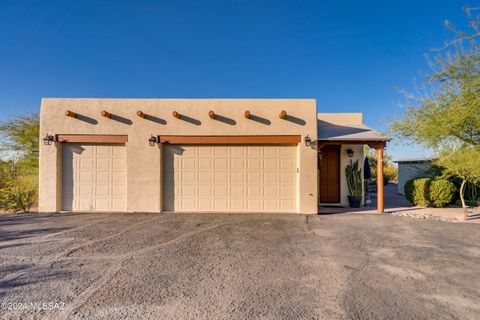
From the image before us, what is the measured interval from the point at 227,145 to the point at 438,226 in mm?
6982

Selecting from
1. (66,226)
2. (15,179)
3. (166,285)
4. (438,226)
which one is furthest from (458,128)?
(15,179)

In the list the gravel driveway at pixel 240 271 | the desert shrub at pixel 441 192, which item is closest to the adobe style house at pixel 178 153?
the gravel driveway at pixel 240 271

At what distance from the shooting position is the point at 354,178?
8.97 m

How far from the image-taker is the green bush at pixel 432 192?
8359 mm

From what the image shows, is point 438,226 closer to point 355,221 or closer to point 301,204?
point 355,221

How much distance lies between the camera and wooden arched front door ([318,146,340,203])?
920 cm

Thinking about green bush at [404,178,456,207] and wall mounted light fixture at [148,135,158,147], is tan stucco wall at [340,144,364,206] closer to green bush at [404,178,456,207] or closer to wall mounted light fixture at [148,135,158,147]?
green bush at [404,178,456,207]

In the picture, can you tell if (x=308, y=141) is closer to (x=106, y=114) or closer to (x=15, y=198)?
(x=106, y=114)

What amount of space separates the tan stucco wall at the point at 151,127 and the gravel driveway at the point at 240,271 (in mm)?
1629

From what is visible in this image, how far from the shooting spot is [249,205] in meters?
7.58

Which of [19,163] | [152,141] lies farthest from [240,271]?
[19,163]

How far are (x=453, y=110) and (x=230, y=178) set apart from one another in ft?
22.5

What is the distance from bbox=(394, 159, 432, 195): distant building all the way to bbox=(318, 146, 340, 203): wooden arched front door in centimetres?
562

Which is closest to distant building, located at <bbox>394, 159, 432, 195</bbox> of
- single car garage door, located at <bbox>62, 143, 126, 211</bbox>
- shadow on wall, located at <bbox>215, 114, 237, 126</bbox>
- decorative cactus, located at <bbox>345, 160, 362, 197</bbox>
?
decorative cactus, located at <bbox>345, 160, 362, 197</bbox>
